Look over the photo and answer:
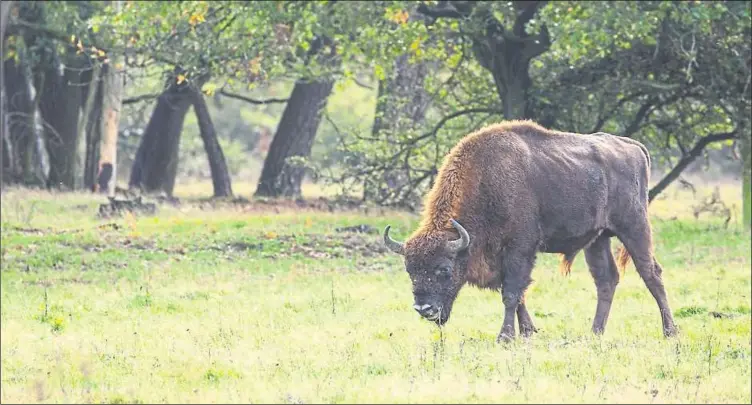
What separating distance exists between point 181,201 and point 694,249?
11.8 metres

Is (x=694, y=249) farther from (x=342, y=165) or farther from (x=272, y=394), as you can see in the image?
(x=272, y=394)

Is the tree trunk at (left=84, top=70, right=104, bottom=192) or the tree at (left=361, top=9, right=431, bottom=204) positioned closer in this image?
the tree at (left=361, top=9, right=431, bottom=204)

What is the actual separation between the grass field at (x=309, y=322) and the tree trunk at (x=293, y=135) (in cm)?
645

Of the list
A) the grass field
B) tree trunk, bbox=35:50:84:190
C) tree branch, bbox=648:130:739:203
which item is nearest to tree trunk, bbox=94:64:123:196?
tree trunk, bbox=35:50:84:190

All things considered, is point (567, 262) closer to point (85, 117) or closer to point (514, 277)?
point (514, 277)

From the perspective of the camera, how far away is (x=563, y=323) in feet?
46.3

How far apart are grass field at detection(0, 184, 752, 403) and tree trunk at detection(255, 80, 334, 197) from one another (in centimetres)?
645

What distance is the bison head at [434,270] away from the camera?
1210cm

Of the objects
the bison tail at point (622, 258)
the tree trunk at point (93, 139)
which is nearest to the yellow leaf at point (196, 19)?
the tree trunk at point (93, 139)

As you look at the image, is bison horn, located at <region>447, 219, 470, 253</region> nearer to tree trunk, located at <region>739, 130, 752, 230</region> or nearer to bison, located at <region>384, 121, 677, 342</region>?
bison, located at <region>384, 121, 677, 342</region>

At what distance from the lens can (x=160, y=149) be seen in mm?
32188

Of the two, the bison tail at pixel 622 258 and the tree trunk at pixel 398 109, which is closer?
the bison tail at pixel 622 258

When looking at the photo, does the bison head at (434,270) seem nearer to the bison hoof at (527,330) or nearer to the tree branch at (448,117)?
the bison hoof at (527,330)

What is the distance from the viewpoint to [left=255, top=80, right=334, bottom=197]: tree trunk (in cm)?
3081
